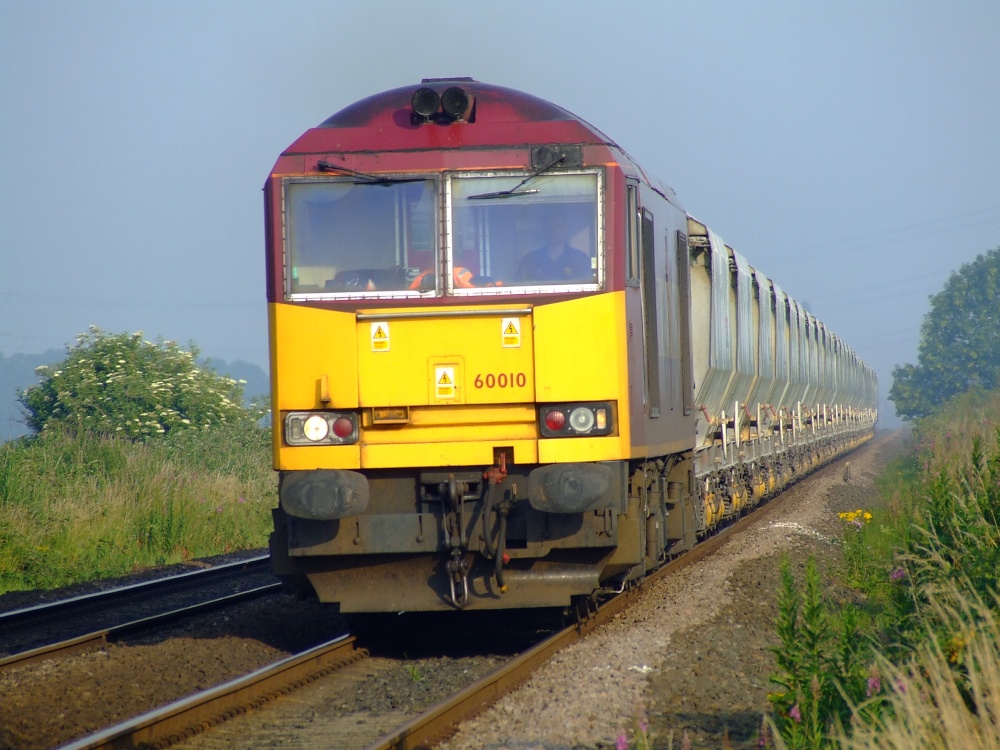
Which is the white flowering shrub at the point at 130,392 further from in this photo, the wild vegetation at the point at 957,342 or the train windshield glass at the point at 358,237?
the wild vegetation at the point at 957,342

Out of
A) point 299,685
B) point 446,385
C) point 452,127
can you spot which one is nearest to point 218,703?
point 299,685

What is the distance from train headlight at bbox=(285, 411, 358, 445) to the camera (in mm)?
7020

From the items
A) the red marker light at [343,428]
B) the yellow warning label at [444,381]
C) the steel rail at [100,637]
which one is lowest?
the steel rail at [100,637]

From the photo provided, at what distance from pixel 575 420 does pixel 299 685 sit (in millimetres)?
2197

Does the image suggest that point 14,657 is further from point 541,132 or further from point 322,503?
point 541,132

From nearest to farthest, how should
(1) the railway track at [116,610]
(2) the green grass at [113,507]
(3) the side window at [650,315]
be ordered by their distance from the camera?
(1) the railway track at [116,610] → (3) the side window at [650,315] → (2) the green grass at [113,507]

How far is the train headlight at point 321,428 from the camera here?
23.0 ft

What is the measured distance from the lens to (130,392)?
2658 centimetres

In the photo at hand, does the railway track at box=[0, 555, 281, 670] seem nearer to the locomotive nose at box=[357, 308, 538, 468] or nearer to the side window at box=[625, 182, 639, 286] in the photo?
the locomotive nose at box=[357, 308, 538, 468]

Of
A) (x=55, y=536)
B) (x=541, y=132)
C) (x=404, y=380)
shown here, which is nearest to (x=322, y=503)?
(x=404, y=380)

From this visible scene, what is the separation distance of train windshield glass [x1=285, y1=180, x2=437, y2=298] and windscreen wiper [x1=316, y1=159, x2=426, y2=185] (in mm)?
14

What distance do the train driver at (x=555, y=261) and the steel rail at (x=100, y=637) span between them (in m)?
3.72

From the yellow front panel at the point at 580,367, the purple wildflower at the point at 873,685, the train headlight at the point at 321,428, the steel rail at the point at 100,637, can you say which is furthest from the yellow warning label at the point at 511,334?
the steel rail at the point at 100,637

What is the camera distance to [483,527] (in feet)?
22.8
